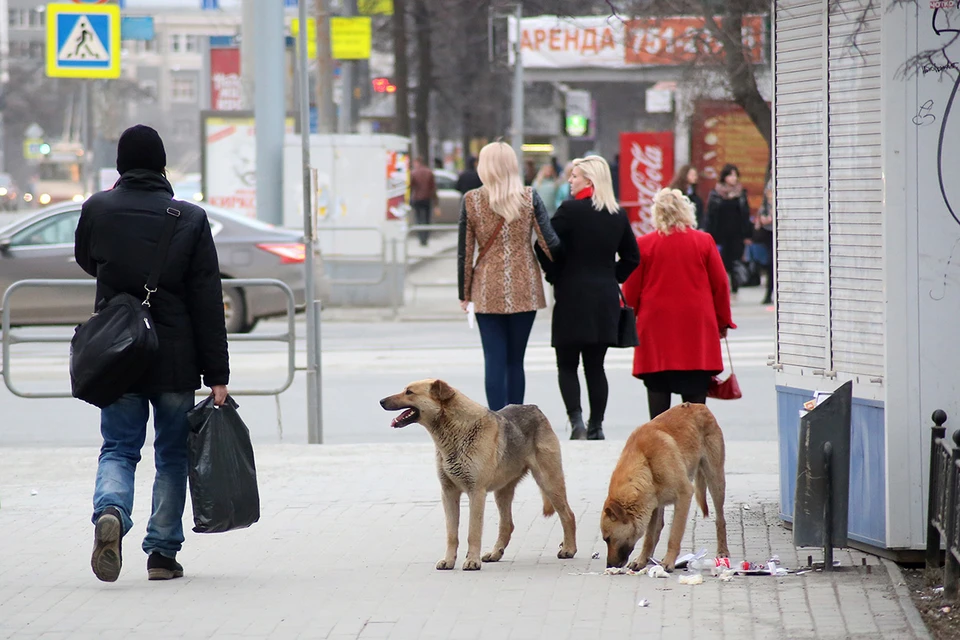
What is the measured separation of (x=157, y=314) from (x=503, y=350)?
147 inches

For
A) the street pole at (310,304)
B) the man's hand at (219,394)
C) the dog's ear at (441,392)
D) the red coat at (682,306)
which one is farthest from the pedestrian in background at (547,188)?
the man's hand at (219,394)

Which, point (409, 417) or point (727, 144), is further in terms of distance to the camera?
point (727, 144)

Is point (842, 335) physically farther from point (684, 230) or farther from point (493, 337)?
point (493, 337)

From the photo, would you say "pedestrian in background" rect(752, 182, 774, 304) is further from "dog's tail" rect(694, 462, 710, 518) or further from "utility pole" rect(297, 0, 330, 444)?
"dog's tail" rect(694, 462, 710, 518)

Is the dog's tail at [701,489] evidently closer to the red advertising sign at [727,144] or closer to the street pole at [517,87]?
the street pole at [517,87]

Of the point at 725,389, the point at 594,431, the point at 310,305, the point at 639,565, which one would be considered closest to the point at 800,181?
the point at 639,565

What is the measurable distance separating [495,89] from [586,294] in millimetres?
43567

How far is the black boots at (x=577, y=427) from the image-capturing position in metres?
9.80

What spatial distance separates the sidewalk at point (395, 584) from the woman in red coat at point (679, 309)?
26.1 inches

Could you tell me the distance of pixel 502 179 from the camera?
29.7ft

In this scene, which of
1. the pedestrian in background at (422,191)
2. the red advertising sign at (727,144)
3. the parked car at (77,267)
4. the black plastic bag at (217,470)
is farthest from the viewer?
the pedestrian in background at (422,191)

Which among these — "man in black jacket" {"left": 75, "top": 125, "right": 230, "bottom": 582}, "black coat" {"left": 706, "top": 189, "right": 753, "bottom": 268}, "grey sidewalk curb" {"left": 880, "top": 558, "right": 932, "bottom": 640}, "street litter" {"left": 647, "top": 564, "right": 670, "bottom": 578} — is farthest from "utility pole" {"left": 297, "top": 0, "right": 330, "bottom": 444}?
"black coat" {"left": 706, "top": 189, "right": 753, "bottom": 268}

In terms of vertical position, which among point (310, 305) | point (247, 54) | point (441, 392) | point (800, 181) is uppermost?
point (247, 54)

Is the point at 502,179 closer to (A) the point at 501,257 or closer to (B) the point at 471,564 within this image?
(A) the point at 501,257
